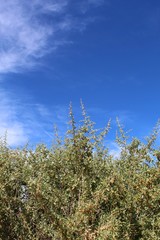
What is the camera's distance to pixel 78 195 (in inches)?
764

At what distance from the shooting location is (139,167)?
68.8ft

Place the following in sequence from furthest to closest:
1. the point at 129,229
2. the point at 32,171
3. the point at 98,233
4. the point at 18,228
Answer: the point at 32,171 → the point at 18,228 → the point at 129,229 → the point at 98,233

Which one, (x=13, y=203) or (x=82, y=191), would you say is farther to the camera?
(x=13, y=203)

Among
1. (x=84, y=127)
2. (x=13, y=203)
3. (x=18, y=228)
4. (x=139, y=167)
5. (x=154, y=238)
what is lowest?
(x=154, y=238)

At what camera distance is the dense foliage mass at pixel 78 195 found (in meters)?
A: 17.5

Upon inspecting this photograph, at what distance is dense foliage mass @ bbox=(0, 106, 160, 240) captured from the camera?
17.5 meters

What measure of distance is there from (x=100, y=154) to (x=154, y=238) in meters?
6.05

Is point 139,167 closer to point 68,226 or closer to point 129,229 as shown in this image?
point 129,229

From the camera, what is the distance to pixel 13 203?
20.5 m

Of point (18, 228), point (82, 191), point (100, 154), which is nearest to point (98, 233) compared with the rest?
point (82, 191)

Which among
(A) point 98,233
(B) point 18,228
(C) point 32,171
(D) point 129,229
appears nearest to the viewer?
(A) point 98,233

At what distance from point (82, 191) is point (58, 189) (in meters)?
1.87

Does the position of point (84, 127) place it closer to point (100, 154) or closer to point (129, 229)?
point (100, 154)

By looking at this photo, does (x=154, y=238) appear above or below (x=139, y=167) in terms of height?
below
